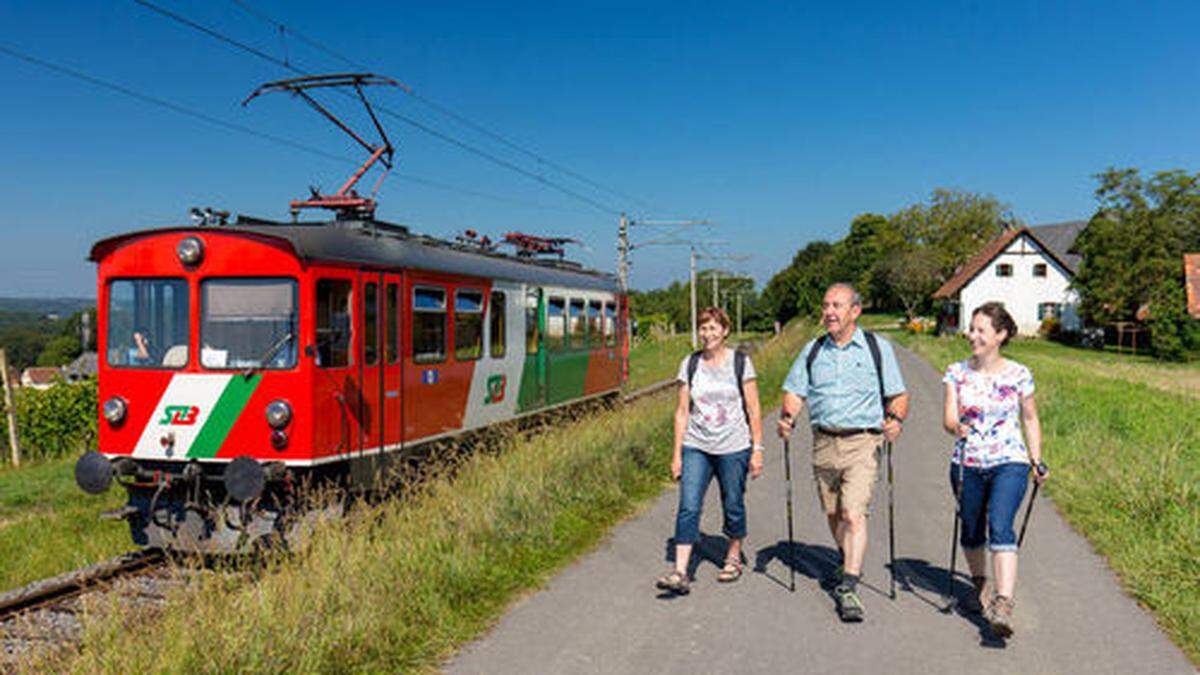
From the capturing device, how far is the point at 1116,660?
15.4 feet

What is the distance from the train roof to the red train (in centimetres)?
2

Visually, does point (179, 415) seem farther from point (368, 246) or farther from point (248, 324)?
point (368, 246)

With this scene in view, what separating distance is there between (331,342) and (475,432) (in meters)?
3.17

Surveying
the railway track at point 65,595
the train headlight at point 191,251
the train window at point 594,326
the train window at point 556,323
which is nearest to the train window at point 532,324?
the train window at point 556,323

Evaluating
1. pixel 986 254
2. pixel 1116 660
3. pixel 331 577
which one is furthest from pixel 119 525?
pixel 986 254

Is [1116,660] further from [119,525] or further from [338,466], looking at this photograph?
[119,525]

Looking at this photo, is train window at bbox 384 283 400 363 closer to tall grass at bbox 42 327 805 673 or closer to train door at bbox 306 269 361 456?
train door at bbox 306 269 361 456

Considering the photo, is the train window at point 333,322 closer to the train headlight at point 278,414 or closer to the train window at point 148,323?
the train headlight at point 278,414

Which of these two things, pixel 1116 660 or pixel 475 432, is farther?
pixel 475 432

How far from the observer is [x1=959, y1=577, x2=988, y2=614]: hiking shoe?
5398 millimetres

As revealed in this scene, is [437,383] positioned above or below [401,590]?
above

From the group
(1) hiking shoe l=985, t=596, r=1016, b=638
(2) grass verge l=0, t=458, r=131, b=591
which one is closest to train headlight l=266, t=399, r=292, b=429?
(2) grass verge l=0, t=458, r=131, b=591

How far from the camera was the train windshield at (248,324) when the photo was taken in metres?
7.80

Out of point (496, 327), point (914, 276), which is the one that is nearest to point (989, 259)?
point (914, 276)
